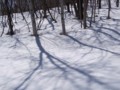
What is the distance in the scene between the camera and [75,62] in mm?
6234

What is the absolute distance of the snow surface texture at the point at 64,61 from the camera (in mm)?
4758

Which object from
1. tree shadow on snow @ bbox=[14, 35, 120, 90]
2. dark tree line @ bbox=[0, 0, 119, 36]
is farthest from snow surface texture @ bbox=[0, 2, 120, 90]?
dark tree line @ bbox=[0, 0, 119, 36]

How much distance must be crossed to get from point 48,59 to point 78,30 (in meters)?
3.65

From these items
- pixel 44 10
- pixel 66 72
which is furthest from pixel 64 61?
pixel 44 10

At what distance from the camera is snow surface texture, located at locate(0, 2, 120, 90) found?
15.6 ft

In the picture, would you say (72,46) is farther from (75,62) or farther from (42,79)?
(42,79)

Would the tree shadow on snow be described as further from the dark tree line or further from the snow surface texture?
the dark tree line

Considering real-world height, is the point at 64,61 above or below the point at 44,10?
below

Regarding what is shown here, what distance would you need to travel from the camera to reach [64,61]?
6402mm

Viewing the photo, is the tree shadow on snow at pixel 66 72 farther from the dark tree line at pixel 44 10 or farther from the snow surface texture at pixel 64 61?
the dark tree line at pixel 44 10

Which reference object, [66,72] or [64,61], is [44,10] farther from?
[66,72]

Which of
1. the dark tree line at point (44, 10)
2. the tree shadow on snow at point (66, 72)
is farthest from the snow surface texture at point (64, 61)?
the dark tree line at point (44, 10)

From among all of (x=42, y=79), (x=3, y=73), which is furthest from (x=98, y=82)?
(x=3, y=73)

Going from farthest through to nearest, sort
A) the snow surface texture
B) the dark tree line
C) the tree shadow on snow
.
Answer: the dark tree line
the snow surface texture
the tree shadow on snow
